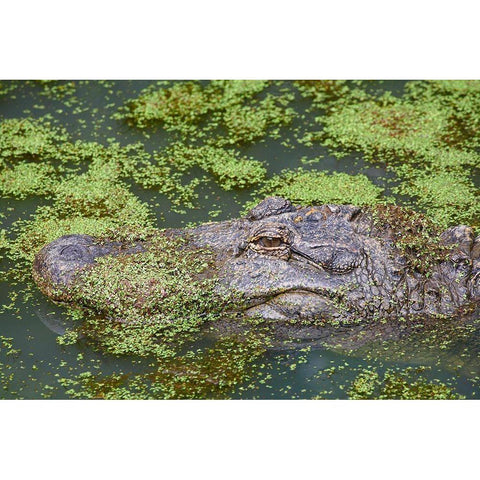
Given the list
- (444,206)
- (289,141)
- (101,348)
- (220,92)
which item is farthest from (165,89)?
(101,348)

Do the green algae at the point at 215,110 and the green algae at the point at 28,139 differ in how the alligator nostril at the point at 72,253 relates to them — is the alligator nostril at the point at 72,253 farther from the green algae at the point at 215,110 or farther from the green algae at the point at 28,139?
the green algae at the point at 215,110

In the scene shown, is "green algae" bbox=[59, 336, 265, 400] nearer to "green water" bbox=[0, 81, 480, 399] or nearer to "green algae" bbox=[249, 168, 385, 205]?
"green water" bbox=[0, 81, 480, 399]

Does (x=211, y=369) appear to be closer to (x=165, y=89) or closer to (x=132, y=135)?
(x=132, y=135)

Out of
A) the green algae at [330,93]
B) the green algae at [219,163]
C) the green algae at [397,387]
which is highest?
the green algae at [330,93]

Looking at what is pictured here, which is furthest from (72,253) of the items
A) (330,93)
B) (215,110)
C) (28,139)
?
(330,93)

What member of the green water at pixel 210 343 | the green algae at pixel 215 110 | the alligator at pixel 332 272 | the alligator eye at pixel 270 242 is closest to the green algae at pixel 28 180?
the green water at pixel 210 343

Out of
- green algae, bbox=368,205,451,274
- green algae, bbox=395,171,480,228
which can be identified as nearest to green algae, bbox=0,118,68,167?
green algae, bbox=395,171,480,228
